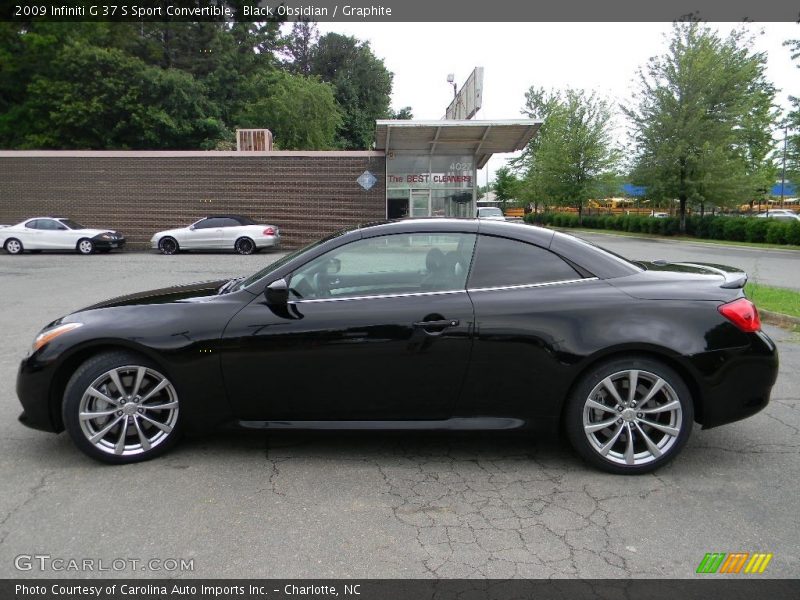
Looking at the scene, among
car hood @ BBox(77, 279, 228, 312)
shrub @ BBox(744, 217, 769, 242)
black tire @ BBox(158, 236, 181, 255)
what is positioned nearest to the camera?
car hood @ BBox(77, 279, 228, 312)

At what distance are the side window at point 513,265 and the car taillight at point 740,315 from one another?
2.92 feet

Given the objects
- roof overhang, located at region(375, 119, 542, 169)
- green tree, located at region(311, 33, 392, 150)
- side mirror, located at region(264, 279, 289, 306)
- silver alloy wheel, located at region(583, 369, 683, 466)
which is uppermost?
green tree, located at region(311, 33, 392, 150)

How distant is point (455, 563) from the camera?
8.64ft

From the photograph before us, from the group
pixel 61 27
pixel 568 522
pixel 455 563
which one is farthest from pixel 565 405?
pixel 61 27

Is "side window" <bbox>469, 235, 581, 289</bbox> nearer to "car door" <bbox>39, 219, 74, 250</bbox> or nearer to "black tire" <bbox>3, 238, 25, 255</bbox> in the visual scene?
"car door" <bbox>39, 219, 74, 250</bbox>

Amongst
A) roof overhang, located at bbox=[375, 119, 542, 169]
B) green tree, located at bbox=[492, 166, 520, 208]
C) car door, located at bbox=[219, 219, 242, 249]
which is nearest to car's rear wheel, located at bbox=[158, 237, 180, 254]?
car door, located at bbox=[219, 219, 242, 249]

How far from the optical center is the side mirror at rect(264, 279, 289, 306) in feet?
11.3

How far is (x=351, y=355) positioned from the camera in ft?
11.3

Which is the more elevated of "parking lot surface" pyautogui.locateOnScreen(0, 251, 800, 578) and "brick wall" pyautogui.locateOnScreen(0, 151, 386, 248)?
"brick wall" pyautogui.locateOnScreen(0, 151, 386, 248)

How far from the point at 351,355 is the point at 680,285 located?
6.86 feet

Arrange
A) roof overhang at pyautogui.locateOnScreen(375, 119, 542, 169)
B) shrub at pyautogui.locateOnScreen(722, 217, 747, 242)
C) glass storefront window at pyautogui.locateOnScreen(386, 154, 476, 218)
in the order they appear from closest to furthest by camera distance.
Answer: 1. roof overhang at pyautogui.locateOnScreen(375, 119, 542, 169)
2. glass storefront window at pyautogui.locateOnScreen(386, 154, 476, 218)
3. shrub at pyautogui.locateOnScreen(722, 217, 747, 242)

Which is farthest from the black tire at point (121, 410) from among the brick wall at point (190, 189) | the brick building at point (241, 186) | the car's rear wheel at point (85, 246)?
the brick wall at point (190, 189)

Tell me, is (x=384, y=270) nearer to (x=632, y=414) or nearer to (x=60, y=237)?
(x=632, y=414)

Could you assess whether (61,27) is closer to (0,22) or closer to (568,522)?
(0,22)
